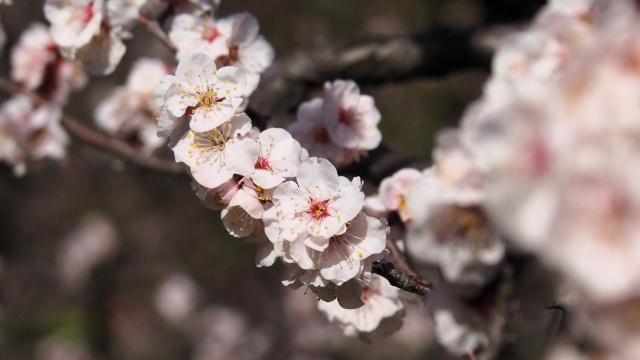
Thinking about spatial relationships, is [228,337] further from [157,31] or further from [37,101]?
[157,31]

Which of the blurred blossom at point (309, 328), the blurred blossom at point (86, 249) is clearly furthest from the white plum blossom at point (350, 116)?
the blurred blossom at point (86, 249)

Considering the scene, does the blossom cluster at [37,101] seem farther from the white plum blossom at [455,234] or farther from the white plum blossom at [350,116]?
the white plum blossom at [455,234]

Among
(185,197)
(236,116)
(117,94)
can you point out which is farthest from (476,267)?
(185,197)

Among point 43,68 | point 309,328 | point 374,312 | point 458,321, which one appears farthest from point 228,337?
point 458,321

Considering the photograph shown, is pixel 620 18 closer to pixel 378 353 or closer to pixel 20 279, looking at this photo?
pixel 378 353

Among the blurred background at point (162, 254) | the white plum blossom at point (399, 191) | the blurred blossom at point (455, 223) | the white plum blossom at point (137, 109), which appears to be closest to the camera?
the blurred blossom at point (455, 223)

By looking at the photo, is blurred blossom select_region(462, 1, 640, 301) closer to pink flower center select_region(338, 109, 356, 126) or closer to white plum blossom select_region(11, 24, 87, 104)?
pink flower center select_region(338, 109, 356, 126)

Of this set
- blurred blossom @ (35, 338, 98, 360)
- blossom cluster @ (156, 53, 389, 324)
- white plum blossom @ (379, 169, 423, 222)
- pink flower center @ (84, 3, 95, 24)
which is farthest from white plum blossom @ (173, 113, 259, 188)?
blurred blossom @ (35, 338, 98, 360)
